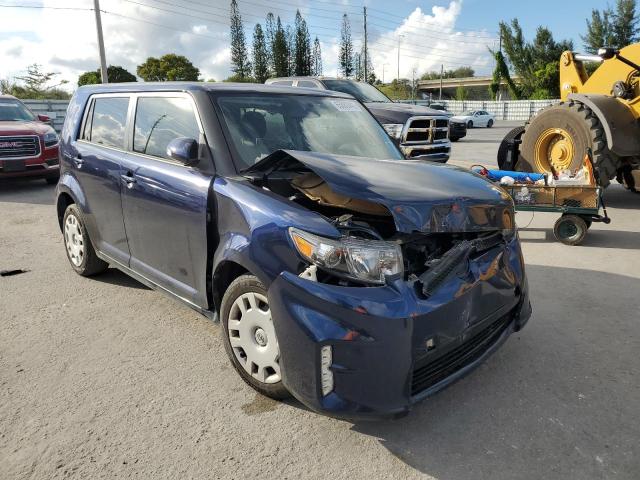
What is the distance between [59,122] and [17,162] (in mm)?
15329

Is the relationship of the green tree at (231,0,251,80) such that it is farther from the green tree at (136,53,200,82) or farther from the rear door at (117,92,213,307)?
the rear door at (117,92,213,307)

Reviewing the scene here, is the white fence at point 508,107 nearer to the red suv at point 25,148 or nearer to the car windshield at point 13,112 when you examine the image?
the car windshield at point 13,112

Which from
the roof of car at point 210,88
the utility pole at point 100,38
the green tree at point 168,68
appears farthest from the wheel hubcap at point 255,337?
the green tree at point 168,68

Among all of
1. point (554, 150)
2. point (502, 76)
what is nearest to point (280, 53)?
point (502, 76)

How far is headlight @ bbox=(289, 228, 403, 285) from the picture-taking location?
8.04 ft

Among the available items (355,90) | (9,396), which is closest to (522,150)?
(355,90)

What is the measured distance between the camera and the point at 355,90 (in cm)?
1093

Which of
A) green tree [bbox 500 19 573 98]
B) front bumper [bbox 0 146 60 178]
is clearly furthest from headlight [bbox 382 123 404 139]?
green tree [bbox 500 19 573 98]

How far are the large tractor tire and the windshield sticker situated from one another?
4.39 metres

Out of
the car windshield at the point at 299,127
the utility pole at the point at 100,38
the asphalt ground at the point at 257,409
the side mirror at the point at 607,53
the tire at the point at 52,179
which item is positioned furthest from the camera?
the utility pole at the point at 100,38

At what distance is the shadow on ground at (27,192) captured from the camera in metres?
9.44

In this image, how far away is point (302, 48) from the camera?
3231 inches

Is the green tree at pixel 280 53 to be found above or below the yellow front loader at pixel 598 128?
above

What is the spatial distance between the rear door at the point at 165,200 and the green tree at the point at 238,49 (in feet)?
253
